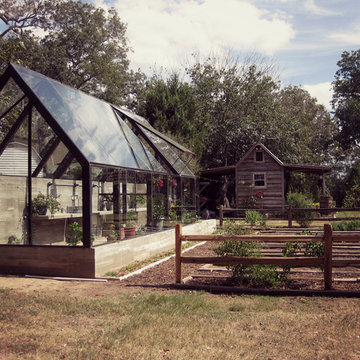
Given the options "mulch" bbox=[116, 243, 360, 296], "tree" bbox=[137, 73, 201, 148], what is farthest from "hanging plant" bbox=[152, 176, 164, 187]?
"tree" bbox=[137, 73, 201, 148]

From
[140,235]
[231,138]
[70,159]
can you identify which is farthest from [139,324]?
[231,138]

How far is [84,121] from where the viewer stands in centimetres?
1088

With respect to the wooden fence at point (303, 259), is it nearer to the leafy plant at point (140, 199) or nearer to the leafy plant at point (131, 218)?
the leafy plant at point (131, 218)

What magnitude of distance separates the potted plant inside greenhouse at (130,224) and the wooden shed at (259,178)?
14.5m

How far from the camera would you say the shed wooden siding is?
26.4 m

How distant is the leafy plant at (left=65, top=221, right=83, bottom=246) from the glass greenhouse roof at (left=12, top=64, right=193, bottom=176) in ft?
4.81

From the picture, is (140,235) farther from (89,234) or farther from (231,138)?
(231,138)

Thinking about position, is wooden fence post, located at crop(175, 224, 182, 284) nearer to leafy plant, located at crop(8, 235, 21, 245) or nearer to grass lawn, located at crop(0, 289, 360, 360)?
grass lawn, located at crop(0, 289, 360, 360)

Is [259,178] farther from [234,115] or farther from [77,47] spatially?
[77,47]

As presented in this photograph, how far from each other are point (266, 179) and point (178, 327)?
21.8 metres

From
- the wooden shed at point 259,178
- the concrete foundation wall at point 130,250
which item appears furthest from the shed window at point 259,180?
the concrete foundation wall at point 130,250

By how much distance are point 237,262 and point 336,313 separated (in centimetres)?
216

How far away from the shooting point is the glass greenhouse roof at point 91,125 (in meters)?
9.93

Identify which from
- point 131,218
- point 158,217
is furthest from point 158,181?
point 131,218
